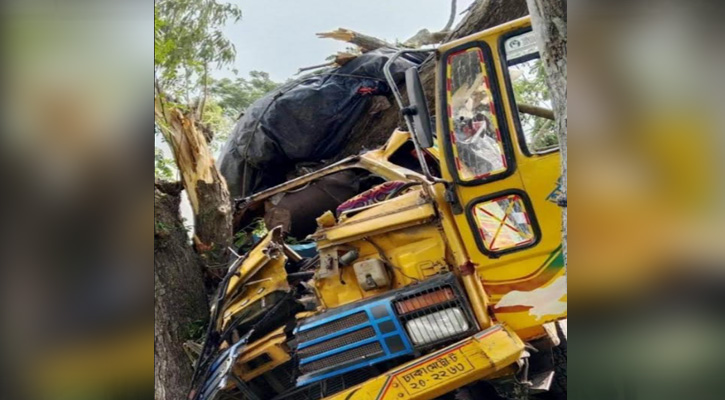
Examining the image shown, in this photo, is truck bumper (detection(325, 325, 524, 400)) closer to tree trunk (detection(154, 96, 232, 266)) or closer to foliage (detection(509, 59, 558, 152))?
foliage (detection(509, 59, 558, 152))

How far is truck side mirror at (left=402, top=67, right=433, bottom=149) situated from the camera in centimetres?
290

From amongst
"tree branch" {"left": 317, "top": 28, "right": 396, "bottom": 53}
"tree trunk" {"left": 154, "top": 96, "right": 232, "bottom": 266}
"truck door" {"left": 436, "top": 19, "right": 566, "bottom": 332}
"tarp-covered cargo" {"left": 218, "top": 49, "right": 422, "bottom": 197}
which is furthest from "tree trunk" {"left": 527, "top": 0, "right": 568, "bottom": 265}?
"tree branch" {"left": 317, "top": 28, "right": 396, "bottom": 53}

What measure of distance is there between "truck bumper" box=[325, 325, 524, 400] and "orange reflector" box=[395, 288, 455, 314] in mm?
264

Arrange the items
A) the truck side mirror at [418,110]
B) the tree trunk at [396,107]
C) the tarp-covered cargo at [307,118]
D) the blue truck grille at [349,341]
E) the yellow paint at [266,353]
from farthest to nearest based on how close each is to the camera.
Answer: the tree trunk at [396,107] → the tarp-covered cargo at [307,118] → the yellow paint at [266,353] → the blue truck grille at [349,341] → the truck side mirror at [418,110]

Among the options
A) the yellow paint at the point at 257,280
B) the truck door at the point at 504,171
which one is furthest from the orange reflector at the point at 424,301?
the yellow paint at the point at 257,280

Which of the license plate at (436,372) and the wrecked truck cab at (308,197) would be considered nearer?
the license plate at (436,372)

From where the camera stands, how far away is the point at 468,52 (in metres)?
3.29

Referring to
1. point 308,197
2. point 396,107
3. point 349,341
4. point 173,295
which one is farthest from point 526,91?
point 396,107

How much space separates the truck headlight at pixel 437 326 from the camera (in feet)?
10.6

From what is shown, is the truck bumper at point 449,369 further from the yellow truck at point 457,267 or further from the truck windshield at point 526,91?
the truck windshield at point 526,91
